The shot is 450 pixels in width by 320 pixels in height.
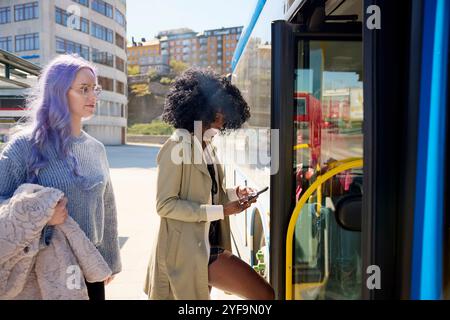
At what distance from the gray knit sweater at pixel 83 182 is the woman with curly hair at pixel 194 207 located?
252 mm

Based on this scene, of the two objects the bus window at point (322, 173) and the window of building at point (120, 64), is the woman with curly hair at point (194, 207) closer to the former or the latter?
the bus window at point (322, 173)

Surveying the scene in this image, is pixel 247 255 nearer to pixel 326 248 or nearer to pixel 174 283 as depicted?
pixel 326 248

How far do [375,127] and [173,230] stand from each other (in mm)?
1191

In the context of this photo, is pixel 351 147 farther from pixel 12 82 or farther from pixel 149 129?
pixel 149 129

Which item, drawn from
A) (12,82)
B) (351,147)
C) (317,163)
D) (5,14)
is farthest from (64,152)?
(5,14)

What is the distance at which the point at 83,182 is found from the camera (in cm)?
176

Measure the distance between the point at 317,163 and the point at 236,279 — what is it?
0.77 m

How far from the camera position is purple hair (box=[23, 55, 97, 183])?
5.51 feet

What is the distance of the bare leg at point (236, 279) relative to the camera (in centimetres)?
212

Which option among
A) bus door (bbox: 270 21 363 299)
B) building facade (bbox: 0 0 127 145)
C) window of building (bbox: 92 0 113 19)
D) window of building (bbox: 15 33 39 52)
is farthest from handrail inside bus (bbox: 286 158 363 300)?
window of building (bbox: 15 33 39 52)

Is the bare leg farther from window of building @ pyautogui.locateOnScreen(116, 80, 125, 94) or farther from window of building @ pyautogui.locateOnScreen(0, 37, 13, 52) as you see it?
window of building @ pyautogui.locateOnScreen(116, 80, 125, 94)

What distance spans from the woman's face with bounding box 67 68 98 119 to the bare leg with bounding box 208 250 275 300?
101 centimetres

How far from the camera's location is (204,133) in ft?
7.06
